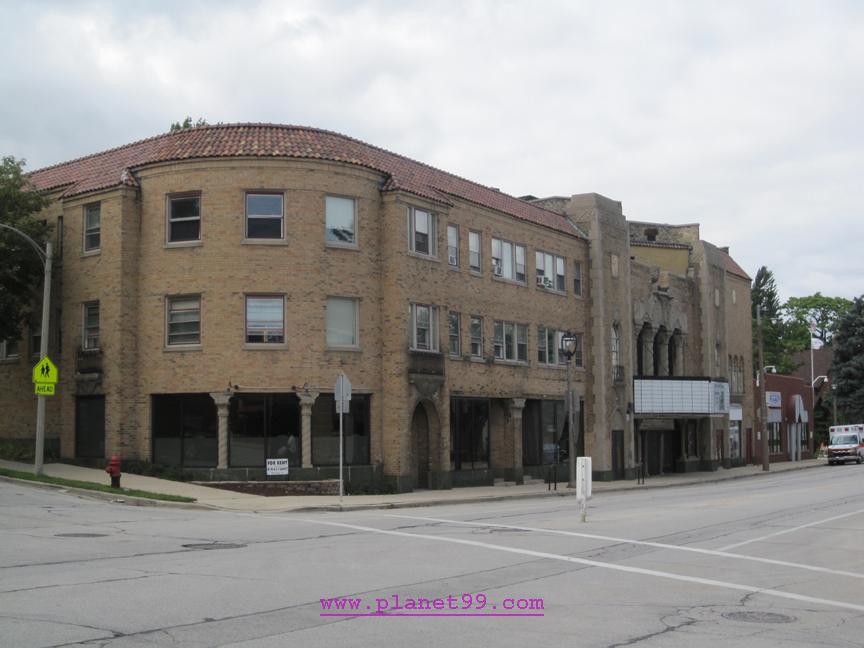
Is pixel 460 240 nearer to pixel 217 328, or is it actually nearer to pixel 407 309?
pixel 407 309

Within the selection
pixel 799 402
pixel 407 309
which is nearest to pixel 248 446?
pixel 407 309

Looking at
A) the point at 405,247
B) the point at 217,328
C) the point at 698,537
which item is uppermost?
the point at 405,247

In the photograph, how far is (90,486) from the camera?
26047 millimetres

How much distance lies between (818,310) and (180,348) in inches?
4150

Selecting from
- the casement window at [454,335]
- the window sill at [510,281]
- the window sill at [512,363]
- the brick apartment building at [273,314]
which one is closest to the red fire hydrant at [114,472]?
the brick apartment building at [273,314]

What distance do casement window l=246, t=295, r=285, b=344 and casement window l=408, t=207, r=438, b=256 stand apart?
17.0 feet

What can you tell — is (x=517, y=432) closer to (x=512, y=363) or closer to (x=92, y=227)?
(x=512, y=363)

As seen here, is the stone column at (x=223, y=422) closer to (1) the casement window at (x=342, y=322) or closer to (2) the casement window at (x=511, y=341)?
(1) the casement window at (x=342, y=322)

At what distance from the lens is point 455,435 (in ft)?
117

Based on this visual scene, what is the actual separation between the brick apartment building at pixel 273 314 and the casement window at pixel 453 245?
12 centimetres

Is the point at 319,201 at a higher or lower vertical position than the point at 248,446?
higher

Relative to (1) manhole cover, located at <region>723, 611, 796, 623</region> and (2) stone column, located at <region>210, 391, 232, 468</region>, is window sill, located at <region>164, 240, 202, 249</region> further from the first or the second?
(1) manhole cover, located at <region>723, 611, 796, 623</region>

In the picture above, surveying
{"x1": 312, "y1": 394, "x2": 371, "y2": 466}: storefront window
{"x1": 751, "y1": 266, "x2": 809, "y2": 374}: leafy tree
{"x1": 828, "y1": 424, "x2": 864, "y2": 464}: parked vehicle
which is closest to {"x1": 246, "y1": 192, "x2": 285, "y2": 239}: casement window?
{"x1": 312, "y1": 394, "x2": 371, "y2": 466}: storefront window

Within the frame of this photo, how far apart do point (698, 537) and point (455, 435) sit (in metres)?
17.0
